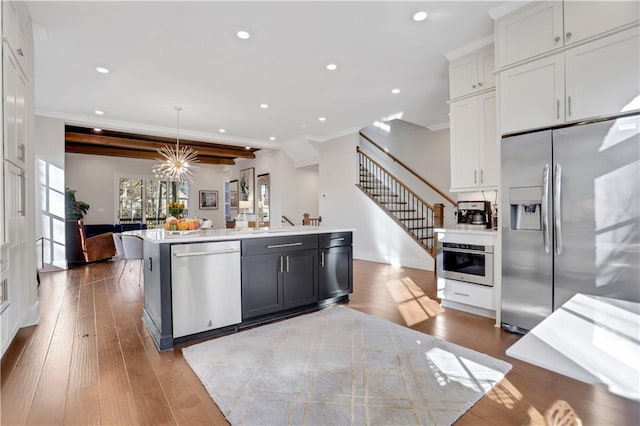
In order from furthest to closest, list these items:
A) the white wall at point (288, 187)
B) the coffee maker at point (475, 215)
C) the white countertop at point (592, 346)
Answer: the white wall at point (288, 187) < the coffee maker at point (475, 215) < the white countertop at point (592, 346)

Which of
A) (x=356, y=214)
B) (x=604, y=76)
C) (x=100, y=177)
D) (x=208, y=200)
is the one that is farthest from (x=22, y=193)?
(x=208, y=200)

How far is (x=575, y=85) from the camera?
251 cm

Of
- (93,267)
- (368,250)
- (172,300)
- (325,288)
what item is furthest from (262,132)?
(172,300)

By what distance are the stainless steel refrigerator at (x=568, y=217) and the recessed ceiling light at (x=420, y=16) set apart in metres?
1.42

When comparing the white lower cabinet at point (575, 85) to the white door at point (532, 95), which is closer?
the white lower cabinet at point (575, 85)

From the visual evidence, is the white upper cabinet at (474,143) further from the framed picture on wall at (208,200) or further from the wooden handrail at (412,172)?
the framed picture on wall at (208,200)

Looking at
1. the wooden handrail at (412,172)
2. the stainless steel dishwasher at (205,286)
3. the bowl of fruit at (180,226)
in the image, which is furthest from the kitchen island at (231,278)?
the wooden handrail at (412,172)

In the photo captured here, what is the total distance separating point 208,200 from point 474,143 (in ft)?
33.4

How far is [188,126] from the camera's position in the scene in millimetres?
6805

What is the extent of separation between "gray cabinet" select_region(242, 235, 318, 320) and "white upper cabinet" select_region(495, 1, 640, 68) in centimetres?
269

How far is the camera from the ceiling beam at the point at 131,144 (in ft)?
23.9

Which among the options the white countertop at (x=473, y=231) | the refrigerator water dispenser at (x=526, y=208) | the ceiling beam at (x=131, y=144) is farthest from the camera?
the ceiling beam at (x=131, y=144)

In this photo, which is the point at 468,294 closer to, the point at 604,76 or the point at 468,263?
the point at 468,263

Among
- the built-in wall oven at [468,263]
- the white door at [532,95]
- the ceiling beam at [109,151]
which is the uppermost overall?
the ceiling beam at [109,151]
